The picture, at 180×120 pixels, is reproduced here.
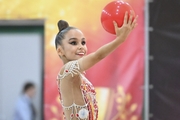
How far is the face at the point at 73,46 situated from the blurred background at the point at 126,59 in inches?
81.6

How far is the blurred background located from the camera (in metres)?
4.53

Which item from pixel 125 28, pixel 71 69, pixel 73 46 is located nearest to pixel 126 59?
pixel 73 46

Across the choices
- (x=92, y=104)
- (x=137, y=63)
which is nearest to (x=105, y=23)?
(x=92, y=104)

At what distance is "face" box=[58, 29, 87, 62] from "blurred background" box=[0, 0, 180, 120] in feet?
6.80

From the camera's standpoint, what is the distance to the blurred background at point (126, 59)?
4.53 metres

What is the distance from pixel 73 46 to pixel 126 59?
6.99ft

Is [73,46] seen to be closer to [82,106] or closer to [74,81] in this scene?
[74,81]

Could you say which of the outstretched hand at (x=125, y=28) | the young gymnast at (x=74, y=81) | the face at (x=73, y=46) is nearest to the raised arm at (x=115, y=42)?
the outstretched hand at (x=125, y=28)

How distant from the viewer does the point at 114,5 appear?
2.39m

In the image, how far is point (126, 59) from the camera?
4555mm

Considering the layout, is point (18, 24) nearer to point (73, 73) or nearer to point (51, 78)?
point (51, 78)

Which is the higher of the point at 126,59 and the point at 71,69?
the point at 126,59

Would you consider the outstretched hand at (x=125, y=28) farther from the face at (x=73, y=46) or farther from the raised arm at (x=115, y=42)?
the face at (x=73, y=46)

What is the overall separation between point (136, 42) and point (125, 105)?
678 millimetres
